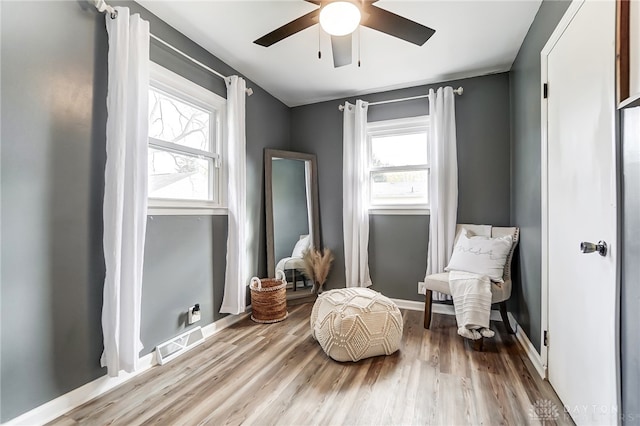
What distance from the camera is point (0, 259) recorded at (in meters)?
1.29

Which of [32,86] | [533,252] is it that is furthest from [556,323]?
[32,86]

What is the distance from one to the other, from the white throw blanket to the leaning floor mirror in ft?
5.72

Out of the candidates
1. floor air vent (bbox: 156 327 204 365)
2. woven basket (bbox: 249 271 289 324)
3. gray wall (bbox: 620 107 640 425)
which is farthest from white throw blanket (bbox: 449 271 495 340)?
floor air vent (bbox: 156 327 204 365)

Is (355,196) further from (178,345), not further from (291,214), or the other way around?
(178,345)

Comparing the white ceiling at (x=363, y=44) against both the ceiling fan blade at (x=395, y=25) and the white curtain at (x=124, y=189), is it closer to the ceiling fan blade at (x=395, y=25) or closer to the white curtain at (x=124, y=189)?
the ceiling fan blade at (x=395, y=25)

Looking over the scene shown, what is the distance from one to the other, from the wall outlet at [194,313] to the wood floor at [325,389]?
23 cm

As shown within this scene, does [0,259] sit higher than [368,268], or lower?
higher

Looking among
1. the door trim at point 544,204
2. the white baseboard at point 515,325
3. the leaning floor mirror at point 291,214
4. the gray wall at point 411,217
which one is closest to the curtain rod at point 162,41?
the leaning floor mirror at point 291,214

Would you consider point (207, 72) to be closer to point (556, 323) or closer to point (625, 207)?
point (625, 207)

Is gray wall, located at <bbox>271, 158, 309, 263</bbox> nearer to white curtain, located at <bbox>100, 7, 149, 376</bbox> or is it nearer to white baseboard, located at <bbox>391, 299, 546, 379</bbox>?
white baseboard, located at <bbox>391, 299, 546, 379</bbox>

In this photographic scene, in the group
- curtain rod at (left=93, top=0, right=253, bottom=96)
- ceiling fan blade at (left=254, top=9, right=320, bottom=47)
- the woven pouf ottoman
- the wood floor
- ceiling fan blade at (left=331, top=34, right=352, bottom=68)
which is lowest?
Answer: the wood floor

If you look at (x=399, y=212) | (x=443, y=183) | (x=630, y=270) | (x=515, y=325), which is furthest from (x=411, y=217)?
(x=630, y=270)

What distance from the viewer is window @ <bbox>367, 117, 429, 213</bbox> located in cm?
316

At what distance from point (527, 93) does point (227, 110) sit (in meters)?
2.57
